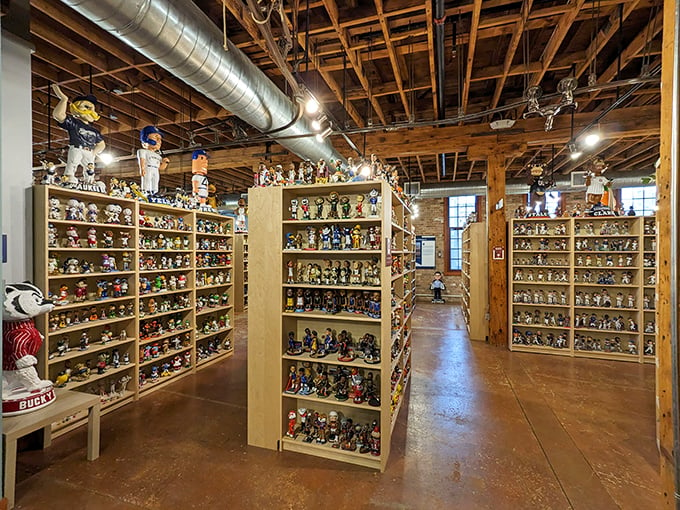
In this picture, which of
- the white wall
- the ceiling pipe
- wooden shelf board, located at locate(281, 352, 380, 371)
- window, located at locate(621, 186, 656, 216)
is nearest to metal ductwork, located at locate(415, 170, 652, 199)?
window, located at locate(621, 186, 656, 216)

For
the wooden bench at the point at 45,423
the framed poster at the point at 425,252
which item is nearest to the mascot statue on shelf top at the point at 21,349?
the wooden bench at the point at 45,423

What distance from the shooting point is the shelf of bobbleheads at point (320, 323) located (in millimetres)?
2633

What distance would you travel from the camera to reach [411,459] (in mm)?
2643

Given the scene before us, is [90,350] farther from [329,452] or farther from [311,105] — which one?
[311,105]

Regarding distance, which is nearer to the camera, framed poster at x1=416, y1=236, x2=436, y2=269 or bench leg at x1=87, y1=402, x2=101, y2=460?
bench leg at x1=87, y1=402, x2=101, y2=460

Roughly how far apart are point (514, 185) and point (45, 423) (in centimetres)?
940

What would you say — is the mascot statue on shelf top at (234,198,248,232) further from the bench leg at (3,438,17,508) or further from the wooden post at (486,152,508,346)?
the bench leg at (3,438,17,508)

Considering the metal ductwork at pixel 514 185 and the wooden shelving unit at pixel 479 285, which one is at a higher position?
the metal ductwork at pixel 514 185

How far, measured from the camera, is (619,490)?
7.57 feet

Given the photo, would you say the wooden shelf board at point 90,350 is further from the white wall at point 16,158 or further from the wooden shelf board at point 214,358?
the wooden shelf board at point 214,358

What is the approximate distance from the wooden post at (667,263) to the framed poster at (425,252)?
30.6ft

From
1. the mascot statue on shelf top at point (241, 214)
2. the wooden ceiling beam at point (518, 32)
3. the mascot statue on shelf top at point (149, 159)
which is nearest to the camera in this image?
the wooden ceiling beam at point (518, 32)

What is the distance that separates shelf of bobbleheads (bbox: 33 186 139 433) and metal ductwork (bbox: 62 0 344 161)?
158 cm

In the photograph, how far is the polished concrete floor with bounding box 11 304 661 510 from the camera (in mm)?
2219
